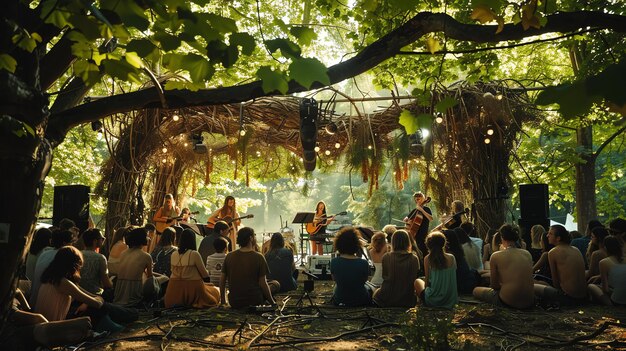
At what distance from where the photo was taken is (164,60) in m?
2.86

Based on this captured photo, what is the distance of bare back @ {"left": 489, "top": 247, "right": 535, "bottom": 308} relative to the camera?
6.95 metres

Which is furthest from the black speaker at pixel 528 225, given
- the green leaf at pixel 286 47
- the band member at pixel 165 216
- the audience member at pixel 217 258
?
the green leaf at pixel 286 47

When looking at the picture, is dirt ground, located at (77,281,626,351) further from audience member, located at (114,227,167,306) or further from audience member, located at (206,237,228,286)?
audience member, located at (206,237,228,286)

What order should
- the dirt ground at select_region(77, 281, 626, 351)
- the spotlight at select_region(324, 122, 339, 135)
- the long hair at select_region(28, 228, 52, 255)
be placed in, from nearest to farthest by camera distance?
the dirt ground at select_region(77, 281, 626, 351)
the long hair at select_region(28, 228, 52, 255)
the spotlight at select_region(324, 122, 339, 135)

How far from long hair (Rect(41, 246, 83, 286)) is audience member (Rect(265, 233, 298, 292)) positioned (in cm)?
399

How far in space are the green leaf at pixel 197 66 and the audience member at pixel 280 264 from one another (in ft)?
21.0

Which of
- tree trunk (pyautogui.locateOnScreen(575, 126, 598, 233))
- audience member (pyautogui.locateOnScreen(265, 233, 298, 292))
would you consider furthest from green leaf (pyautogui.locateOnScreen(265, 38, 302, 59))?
tree trunk (pyautogui.locateOnScreen(575, 126, 598, 233))

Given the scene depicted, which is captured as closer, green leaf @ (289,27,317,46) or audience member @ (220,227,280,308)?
green leaf @ (289,27,317,46)

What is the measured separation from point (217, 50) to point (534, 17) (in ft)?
5.19

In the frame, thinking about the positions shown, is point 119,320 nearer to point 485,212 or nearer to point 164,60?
point 164,60

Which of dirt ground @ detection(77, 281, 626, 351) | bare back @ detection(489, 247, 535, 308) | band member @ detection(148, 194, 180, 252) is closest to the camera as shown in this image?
dirt ground @ detection(77, 281, 626, 351)

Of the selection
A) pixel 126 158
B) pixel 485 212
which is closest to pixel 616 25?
pixel 485 212

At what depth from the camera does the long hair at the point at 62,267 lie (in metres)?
5.26

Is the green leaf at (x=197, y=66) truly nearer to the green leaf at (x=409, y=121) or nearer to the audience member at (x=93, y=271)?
the green leaf at (x=409, y=121)
